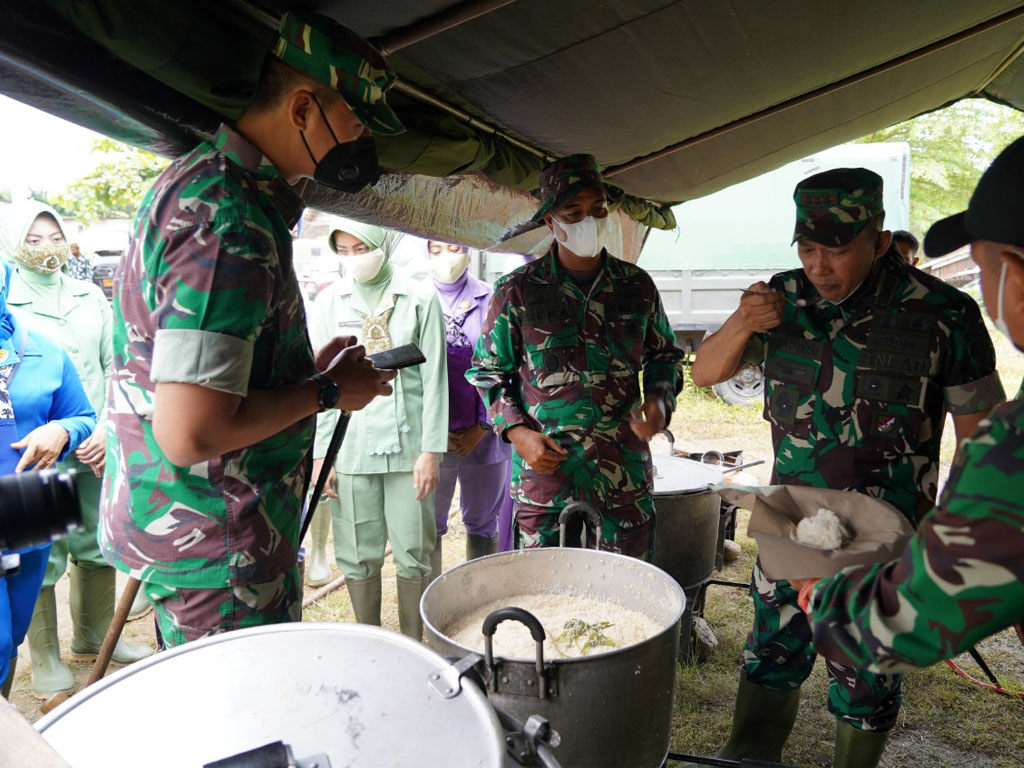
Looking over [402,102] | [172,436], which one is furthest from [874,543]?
[402,102]

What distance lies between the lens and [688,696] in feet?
11.2

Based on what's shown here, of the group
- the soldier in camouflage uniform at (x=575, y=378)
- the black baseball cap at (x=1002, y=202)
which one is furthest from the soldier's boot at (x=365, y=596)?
the black baseball cap at (x=1002, y=202)

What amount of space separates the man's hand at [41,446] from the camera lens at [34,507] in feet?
8.25

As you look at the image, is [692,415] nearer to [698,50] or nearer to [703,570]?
[703,570]

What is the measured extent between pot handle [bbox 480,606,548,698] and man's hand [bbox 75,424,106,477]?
97.0 inches

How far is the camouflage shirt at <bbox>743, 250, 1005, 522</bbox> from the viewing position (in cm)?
223

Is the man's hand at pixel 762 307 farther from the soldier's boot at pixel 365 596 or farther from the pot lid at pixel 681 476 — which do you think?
the soldier's boot at pixel 365 596

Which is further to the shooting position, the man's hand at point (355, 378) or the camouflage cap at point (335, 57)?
the man's hand at point (355, 378)

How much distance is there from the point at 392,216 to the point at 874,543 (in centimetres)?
239

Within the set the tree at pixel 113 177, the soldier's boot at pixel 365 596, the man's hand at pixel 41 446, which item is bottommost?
the soldier's boot at pixel 365 596

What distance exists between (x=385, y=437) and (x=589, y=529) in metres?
1.25

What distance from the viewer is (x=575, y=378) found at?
2887 mm

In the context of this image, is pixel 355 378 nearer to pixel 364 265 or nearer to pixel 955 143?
pixel 364 265

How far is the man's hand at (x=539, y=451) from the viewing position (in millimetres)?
2783
